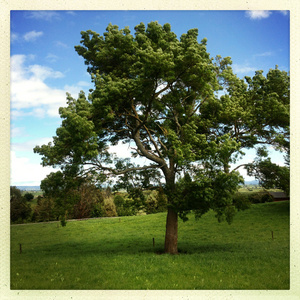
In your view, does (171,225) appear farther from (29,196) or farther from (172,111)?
(29,196)

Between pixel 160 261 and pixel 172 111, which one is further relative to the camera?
pixel 172 111

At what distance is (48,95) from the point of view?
34.9 feet

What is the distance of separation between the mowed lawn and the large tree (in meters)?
1.61

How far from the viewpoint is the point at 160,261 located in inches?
347

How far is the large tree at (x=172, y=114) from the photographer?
26.2 feet

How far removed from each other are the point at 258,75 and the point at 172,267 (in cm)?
772

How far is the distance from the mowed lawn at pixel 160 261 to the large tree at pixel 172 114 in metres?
1.61

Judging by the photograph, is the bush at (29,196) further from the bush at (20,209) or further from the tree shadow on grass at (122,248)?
the tree shadow on grass at (122,248)

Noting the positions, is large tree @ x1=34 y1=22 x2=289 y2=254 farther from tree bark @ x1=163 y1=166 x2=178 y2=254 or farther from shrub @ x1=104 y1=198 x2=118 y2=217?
shrub @ x1=104 y1=198 x2=118 y2=217

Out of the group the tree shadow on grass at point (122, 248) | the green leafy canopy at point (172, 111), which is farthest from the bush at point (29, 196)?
the green leafy canopy at point (172, 111)

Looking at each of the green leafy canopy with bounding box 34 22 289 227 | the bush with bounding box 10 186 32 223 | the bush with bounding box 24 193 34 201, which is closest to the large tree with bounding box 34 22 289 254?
the green leafy canopy with bounding box 34 22 289 227

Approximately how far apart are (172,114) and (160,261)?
211 inches

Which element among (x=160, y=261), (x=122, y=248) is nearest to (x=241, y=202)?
(x=160, y=261)
